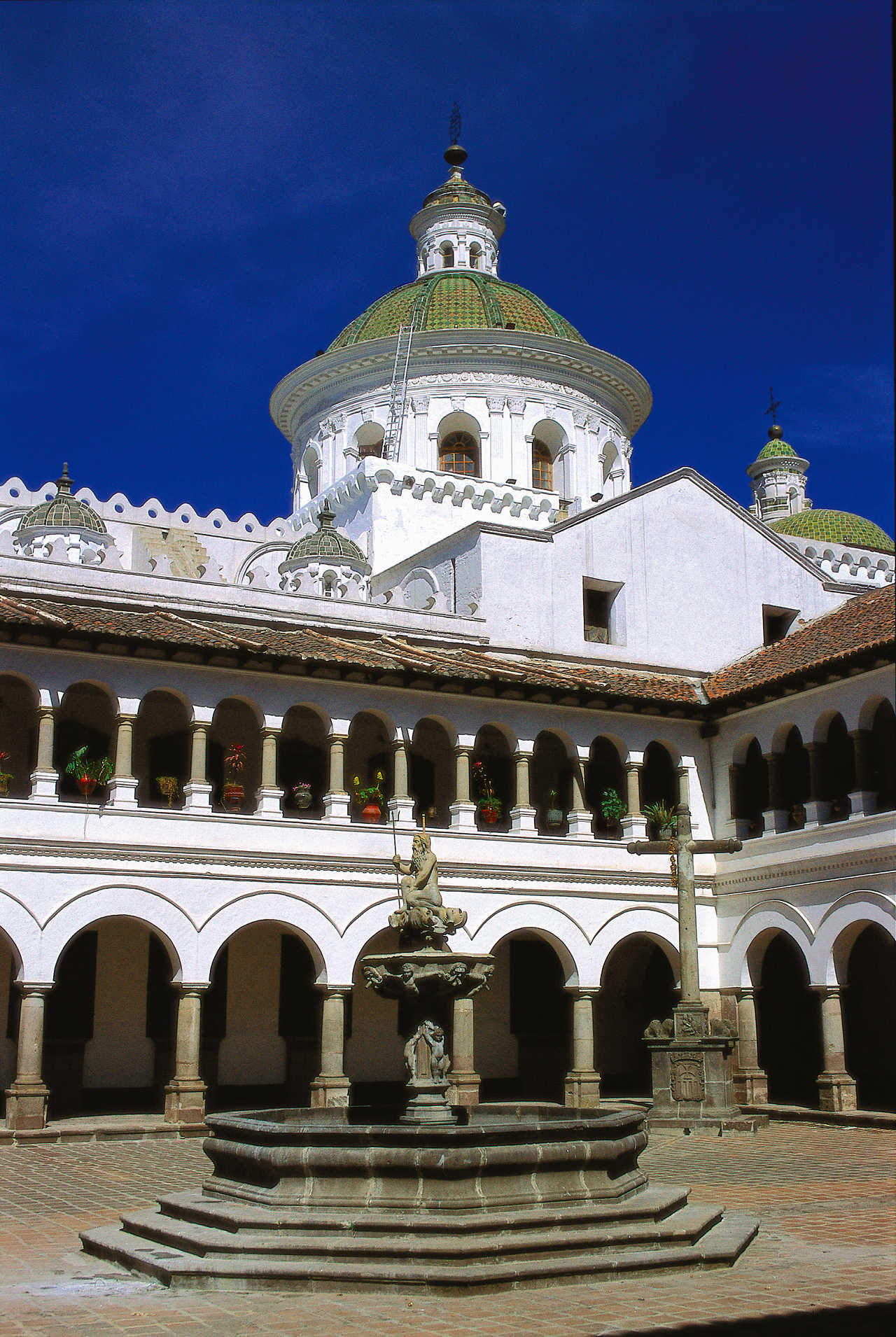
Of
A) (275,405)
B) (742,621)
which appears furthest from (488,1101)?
(275,405)

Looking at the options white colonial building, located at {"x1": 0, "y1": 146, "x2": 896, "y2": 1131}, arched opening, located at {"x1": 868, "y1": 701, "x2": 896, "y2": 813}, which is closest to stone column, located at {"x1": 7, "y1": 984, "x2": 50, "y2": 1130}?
white colonial building, located at {"x1": 0, "y1": 146, "x2": 896, "y2": 1131}

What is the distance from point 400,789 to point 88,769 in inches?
191

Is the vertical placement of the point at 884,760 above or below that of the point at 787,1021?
above

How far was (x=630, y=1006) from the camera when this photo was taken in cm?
2798

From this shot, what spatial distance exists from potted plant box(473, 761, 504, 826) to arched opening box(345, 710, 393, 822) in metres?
1.56

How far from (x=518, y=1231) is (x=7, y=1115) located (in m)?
11.6

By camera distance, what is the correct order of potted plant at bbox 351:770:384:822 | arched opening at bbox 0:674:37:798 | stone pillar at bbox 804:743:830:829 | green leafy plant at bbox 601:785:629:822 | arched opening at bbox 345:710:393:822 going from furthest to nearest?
1. green leafy plant at bbox 601:785:629:822
2. arched opening at bbox 345:710:393:822
3. stone pillar at bbox 804:743:830:829
4. potted plant at bbox 351:770:384:822
5. arched opening at bbox 0:674:37:798

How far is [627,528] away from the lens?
94.7 feet

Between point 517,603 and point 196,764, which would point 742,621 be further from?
point 196,764

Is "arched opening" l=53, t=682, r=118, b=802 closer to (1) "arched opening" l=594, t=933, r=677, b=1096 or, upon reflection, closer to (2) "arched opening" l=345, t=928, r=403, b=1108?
(2) "arched opening" l=345, t=928, r=403, b=1108

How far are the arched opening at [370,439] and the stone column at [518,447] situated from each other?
10.3 ft

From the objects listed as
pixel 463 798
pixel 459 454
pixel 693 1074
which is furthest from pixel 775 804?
pixel 459 454

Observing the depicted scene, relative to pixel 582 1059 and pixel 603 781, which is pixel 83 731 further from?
pixel 582 1059

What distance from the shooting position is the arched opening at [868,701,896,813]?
2422cm
